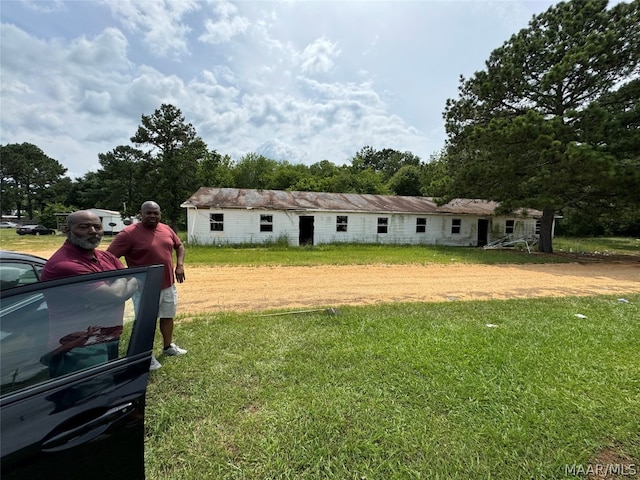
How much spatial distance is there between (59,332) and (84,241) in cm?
97

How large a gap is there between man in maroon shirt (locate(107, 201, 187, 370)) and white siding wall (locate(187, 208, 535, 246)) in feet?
43.4

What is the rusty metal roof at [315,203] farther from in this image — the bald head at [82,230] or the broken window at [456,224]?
the bald head at [82,230]

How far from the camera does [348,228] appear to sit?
1831cm

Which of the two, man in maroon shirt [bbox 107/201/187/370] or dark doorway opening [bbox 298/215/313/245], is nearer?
man in maroon shirt [bbox 107/201/187/370]

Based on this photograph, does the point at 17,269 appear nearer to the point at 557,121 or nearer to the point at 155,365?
the point at 155,365

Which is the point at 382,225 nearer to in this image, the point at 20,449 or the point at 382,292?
the point at 382,292

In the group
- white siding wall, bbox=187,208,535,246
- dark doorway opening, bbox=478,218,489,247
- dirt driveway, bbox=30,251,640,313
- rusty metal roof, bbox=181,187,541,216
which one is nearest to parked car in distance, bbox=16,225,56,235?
rusty metal roof, bbox=181,187,541,216

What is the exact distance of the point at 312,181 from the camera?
3525 cm

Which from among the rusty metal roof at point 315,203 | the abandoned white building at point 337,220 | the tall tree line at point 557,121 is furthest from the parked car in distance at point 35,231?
the tall tree line at point 557,121

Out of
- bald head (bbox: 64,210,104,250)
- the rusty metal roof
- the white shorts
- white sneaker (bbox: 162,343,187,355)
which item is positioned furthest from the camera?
the rusty metal roof

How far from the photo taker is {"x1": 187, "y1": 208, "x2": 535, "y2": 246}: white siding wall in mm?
16344

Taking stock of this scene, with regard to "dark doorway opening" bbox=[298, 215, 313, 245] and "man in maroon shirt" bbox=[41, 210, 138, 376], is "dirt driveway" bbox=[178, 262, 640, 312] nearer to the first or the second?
"man in maroon shirt" bbox=[41, 210, 138, 376]

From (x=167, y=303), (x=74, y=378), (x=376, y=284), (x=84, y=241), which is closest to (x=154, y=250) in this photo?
(x=167, y=303)

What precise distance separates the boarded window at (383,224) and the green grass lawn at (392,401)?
14.5m
